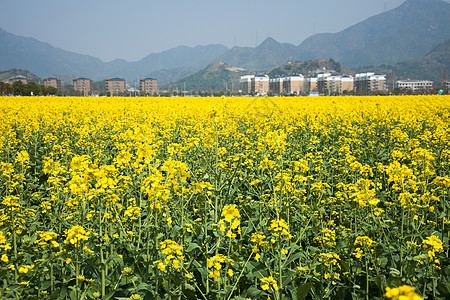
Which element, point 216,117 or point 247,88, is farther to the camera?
point 247,88

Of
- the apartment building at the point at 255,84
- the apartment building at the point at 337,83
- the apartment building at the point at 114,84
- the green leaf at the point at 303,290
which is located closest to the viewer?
the green leaf at the point at 303,290

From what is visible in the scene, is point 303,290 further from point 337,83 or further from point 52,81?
point 337,83

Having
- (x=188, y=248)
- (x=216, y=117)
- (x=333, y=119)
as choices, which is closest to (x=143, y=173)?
(x=216, y=117)

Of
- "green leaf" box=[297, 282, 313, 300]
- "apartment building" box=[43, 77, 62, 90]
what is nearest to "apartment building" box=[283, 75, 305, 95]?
"apartment building" box=[43, 77, 62, 90]

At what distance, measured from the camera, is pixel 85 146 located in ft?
24.9

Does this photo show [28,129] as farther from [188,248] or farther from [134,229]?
[188,248]

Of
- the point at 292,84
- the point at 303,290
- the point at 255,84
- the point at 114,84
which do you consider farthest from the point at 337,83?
the point at 303,290

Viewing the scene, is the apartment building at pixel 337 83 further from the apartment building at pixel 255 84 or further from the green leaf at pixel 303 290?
the green leaf at pixel 303 290

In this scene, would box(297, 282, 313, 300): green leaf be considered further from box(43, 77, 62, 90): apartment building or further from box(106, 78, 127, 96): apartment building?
box(106, 78, 127, 96): apartment building

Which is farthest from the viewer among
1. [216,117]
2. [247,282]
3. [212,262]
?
[216,117]

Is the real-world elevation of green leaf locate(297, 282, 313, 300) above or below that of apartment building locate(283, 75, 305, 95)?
below

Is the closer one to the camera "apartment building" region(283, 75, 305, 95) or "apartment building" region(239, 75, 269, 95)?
"apartment building" region(283, 75, 305, 95)

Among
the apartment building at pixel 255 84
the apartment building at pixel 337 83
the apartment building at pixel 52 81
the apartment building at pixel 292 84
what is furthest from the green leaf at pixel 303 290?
the apartment building at pixel 337 83

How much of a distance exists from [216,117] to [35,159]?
5.66m
